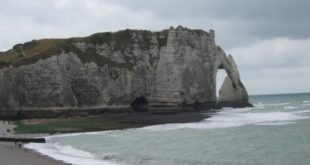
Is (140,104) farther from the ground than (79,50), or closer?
closer

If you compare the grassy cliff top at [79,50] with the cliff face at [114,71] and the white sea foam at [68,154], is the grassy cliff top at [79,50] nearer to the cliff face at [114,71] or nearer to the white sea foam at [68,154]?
the cliff face at [114,71]

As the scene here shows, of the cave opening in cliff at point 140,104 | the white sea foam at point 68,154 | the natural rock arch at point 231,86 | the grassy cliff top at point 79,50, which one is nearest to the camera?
the white sea foam at point 68,154

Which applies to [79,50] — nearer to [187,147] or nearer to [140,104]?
[140,104]

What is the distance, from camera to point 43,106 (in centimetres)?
6312

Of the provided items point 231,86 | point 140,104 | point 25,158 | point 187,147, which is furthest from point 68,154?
point 231,86

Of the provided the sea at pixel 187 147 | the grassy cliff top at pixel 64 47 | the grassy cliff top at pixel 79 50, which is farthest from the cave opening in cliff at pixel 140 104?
the sea at pixel 187 147

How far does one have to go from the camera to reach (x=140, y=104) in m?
74.8

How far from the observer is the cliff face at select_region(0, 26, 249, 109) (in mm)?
63656

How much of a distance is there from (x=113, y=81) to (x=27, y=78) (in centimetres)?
1243

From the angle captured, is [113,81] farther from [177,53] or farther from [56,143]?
[56,143]

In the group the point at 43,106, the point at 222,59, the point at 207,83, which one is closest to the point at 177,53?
the point at 207,83

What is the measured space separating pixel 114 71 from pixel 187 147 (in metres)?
41.6

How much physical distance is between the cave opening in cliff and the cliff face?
0.15 m

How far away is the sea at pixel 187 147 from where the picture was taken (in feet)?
80.0
